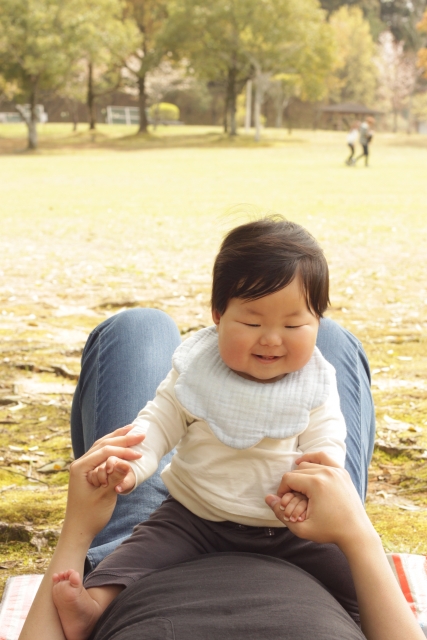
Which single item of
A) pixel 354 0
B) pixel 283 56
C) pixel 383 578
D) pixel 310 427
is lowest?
pixel 383 578

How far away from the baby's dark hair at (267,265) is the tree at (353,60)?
5111 centimetres

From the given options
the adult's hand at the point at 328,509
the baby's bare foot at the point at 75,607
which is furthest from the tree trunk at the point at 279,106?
the baby's bare foot at the point at 75,607

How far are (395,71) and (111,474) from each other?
56597 mm

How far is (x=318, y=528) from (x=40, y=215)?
11.1 m

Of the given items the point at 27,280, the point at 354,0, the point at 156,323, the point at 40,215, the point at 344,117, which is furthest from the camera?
the point at 354,0

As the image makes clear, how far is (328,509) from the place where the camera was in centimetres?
134

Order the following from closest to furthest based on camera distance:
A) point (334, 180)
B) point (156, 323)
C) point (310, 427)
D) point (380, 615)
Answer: point (380, 615), point (310, 427), point (156, 323), point (334, 180)

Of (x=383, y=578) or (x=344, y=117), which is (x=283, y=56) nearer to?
(x=344, y=117)

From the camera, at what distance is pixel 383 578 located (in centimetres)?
130

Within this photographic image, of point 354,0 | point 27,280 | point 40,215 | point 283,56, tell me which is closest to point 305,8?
point 283,56

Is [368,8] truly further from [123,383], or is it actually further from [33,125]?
[123,383]

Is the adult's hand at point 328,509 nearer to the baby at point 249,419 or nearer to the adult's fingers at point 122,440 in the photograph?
the baby at point 249,419

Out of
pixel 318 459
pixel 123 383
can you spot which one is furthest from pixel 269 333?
pixel 123 383

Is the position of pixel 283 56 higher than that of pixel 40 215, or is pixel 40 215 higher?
pixel 283 56
